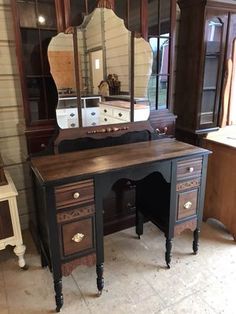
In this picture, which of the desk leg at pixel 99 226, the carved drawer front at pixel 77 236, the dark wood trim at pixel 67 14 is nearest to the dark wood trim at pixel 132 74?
the dark wood trim at pixel 67 14

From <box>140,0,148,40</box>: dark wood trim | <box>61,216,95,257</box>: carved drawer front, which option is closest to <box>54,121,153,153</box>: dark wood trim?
<box>61,216,95,257</box>: carved drawer front

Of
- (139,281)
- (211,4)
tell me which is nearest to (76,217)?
(139,281)

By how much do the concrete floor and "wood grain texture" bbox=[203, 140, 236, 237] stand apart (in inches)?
7.8

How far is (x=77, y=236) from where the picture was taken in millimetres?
1483

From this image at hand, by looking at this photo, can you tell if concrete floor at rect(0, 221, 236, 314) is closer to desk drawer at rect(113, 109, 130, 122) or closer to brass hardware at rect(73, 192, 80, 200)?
brass hardware at rect(73, 192, 80, 200)

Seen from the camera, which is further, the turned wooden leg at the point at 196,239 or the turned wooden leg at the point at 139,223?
the turned wooden leg at the point at 139,223

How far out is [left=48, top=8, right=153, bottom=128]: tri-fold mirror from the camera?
65.7 inches

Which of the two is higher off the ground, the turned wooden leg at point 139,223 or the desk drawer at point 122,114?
the desk drawer at point 122,114

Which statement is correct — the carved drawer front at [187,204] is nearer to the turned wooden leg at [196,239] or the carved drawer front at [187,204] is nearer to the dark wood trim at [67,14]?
the turned wooden leg at [196,239]

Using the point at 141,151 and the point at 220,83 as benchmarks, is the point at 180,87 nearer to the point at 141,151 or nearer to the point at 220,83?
the point at 220,83

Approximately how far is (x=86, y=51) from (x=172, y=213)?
3.97ft

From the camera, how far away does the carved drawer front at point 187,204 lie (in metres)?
1.79

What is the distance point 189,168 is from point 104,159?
572 mm

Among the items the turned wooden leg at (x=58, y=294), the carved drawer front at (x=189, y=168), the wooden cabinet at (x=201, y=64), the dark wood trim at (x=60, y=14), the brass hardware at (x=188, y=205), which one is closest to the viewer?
the turned wooden leg at (x=58, y=294)
